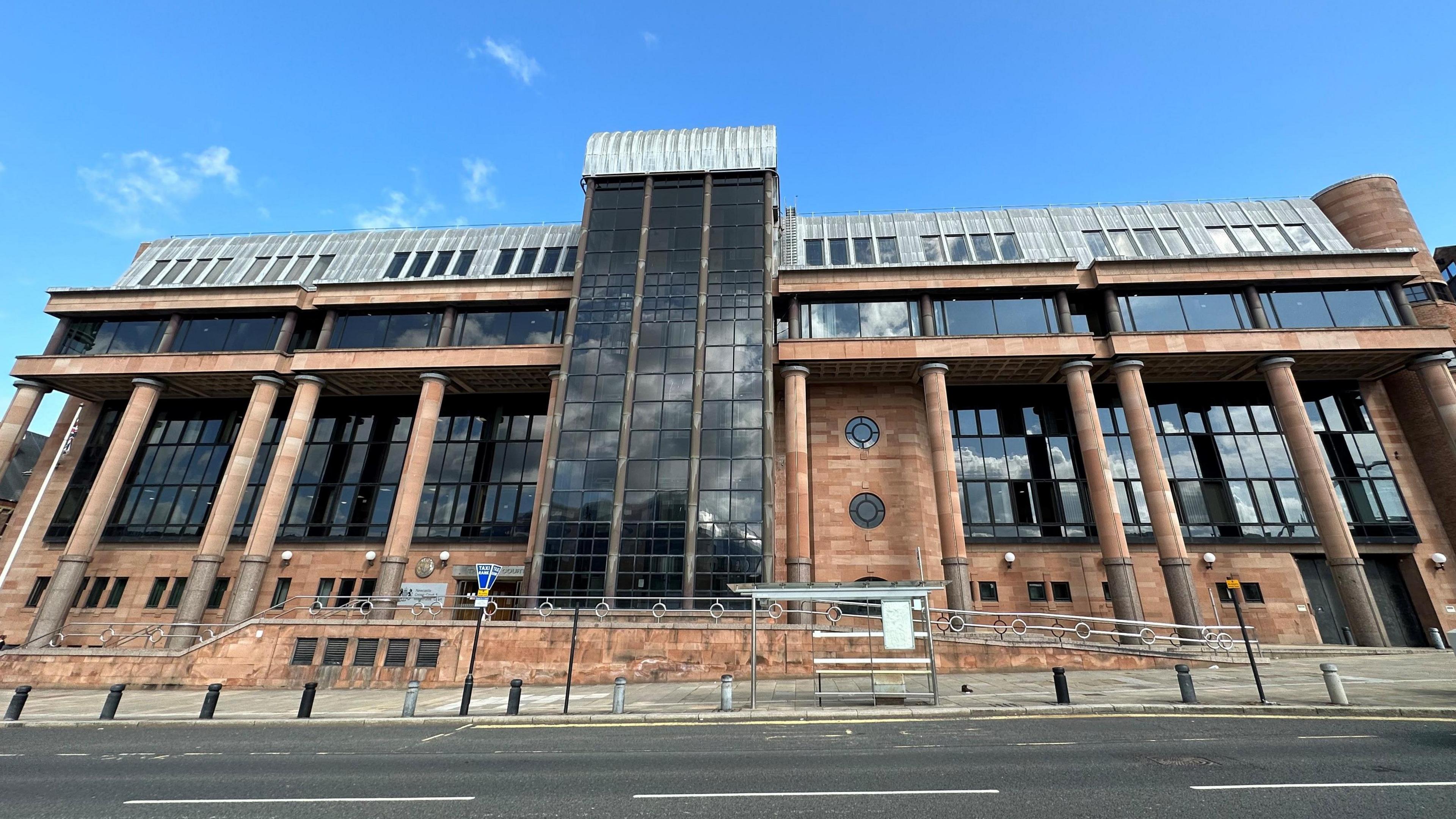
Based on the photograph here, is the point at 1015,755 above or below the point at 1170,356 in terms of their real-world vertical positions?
below

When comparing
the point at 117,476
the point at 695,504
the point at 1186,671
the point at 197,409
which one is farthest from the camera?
the point at 197,409

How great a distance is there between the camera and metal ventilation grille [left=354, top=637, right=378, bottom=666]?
22.5 metres

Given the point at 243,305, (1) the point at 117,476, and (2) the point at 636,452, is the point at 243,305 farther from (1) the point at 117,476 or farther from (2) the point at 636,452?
(2) the point at 636,452

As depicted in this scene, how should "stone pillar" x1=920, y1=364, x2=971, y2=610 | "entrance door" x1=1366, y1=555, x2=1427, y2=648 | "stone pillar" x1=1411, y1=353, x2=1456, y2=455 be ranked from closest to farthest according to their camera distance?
"stone pillar" x1=920, y1=364, x2=971, y2=610 → "stone pillar" x1=1411, y1=353, x2=1456, y2=455 → "entrance door" x1=1366, y1=555, x2=1427, y2=648

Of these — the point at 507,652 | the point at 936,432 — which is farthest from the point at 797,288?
the point at 507,652

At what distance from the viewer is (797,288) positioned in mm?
32562

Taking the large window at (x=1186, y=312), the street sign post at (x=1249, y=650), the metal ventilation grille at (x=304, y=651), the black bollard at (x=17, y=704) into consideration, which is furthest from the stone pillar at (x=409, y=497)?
the large window at (x=1186, y=312)

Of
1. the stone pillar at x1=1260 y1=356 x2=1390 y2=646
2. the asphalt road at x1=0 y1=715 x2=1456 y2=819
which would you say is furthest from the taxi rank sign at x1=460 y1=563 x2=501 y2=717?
the stone pillar at x1=1260 y1=356 x2=1390 y2=646

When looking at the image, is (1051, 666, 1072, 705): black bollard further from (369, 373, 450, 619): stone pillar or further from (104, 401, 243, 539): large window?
(104, 401, 243, 539): large window

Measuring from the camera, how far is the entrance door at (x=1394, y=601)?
2848cm

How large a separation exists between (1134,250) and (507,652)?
129 feet

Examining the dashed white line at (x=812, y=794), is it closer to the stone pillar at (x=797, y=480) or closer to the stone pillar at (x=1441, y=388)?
the stone pillar at (x=797, y=480)

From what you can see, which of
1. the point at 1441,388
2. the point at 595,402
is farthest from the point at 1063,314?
the point at 595,402

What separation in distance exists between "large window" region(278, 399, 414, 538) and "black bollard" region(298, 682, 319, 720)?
735 inches
